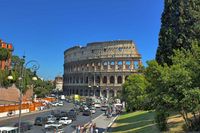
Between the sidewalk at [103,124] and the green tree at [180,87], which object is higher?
the green tree at [180,87]

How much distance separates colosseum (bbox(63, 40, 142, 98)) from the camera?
13150cm

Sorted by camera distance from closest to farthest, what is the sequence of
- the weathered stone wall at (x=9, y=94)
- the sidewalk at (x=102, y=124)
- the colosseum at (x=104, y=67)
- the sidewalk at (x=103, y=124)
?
the sidewalk at (x=103, y=124) → the sidewalk at (x=102, y=124) → the weathered stone wall at (x=9, y=94) → the colosseum at (x=104, y=67)

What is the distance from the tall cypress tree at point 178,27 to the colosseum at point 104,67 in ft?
282

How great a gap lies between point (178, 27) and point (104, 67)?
9753 centimetres

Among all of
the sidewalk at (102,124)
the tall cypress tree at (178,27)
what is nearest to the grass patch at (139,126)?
the sidewalk at (102,124)

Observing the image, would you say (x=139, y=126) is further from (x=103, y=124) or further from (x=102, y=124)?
(x=102, y=124)

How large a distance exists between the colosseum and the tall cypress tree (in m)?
85.9

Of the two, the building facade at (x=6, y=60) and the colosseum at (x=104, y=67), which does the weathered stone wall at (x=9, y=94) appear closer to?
the building facade at (x=6, y=60)

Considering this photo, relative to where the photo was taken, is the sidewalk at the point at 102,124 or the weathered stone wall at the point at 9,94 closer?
the sidewalk at the point at 102,124

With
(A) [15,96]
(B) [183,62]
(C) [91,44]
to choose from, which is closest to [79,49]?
(C) [91,44]

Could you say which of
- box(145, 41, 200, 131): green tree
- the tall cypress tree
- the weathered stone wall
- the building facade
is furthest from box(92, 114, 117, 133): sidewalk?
the building facade

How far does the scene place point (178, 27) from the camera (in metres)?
38.7

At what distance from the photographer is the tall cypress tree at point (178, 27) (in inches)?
1481

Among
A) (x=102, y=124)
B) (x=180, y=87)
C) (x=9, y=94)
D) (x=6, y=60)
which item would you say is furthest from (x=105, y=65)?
(x=180, y=87)
